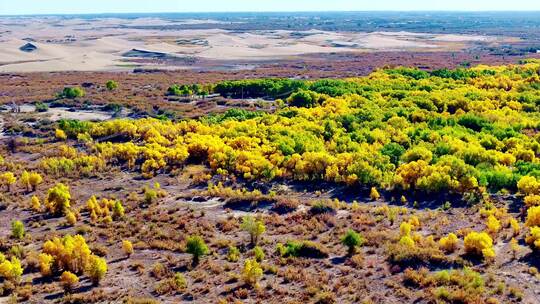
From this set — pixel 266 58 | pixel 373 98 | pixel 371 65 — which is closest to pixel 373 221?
pixel 373 98

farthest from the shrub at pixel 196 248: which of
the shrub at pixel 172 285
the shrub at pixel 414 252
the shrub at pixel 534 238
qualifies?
the shrub at pixel 534 238

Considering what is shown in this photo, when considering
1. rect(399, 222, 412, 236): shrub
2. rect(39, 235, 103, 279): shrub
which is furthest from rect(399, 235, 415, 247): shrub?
rect(39, 235, 103, 279): shrub

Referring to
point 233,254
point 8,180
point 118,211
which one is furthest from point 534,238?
point 8,180

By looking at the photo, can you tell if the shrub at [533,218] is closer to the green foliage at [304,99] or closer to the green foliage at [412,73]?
the green foliage at [304,99]

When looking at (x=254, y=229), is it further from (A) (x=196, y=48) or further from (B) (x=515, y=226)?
(A) (x=196, y=48)

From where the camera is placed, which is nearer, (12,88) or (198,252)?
(198,252)

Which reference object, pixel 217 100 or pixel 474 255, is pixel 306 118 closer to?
pixel 217 100

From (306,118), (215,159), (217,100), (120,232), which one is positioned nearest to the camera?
(120,232)

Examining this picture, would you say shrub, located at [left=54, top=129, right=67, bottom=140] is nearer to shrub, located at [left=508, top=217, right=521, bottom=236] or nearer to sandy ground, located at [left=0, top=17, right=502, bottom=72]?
shrub, located at [left=508, top=217, right=521, bottom=236]
